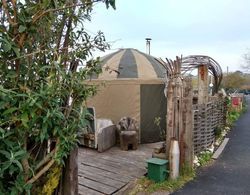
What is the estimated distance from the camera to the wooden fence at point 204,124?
21.3 ft

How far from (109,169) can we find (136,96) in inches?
115

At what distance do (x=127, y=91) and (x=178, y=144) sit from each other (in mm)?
3233

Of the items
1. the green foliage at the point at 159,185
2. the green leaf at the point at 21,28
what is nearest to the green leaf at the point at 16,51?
the green leaf at the point at 21,28

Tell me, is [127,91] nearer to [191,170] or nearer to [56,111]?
[191,170]

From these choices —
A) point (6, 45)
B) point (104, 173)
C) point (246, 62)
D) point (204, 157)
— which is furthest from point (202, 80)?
point (246, 62)

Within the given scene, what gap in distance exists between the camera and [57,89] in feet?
6.79

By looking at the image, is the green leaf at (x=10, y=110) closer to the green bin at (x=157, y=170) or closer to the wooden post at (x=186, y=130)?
the green bin at (x=157, y=170)

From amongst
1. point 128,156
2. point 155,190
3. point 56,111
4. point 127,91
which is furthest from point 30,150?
point 127,91

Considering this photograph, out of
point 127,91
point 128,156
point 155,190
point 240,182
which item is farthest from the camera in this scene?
point 127,91

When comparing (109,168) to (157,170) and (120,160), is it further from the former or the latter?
(157,170)

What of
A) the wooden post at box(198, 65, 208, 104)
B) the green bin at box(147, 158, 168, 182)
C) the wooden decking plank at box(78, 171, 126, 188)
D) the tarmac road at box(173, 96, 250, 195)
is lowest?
the tarmac road at box(173, 96, 250, 195)

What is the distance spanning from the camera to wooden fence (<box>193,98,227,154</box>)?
648 cm

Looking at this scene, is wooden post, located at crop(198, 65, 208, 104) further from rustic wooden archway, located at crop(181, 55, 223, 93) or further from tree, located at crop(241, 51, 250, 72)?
tree, located at crop(241, 51, 250, 72)

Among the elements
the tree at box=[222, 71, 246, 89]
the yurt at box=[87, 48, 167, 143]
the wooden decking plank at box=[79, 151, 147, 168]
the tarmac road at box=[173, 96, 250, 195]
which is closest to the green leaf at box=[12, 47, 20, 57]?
the tarmac road at box=[173, 96, 250, 195]
